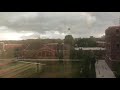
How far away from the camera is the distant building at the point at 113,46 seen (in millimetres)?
5375

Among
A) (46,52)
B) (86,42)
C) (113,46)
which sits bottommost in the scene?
(46,52)

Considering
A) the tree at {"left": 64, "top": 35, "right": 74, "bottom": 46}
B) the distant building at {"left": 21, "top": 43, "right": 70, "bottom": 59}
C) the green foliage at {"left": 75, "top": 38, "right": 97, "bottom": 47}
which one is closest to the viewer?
the tree at {"left": 64, "top": 35, "right": 74, "bottom": 46}

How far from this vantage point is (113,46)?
18.2ft

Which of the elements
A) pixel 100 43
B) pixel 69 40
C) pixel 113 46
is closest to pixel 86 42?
pixel 100 43

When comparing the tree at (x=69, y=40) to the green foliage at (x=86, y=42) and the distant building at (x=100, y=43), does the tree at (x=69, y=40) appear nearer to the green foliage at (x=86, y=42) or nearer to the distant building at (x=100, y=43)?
the green foliage at (x=86, y=42)

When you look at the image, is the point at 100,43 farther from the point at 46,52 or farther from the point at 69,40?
the point at 46,52

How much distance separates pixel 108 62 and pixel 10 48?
300 cm

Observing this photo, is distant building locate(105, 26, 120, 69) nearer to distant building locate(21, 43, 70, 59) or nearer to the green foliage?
the green foliage

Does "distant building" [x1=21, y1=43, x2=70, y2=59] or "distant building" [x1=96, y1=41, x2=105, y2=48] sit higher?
"distant building" [x1=96, y1=41, x2=105, y2=48]

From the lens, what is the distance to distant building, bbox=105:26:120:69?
5.38 m

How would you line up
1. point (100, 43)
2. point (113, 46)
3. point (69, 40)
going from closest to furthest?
point (69, 40) < point (100, 43) < point (113, 46)

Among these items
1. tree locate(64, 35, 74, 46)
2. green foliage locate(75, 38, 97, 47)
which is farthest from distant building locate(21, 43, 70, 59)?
green foliage locate(75, 38, 97, 47)

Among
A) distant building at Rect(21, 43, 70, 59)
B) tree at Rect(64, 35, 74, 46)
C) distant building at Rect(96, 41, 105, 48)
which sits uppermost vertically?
tree at Rect(64, 35, 74, 46)
